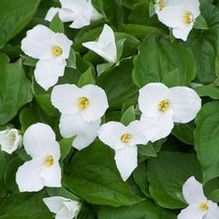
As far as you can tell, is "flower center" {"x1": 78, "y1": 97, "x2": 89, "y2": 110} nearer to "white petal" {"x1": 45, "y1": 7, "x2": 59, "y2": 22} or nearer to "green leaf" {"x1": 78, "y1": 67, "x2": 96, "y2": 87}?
"green leaf" {"x1": 78, "y1": 67, "x2": 96, "y2": 87}

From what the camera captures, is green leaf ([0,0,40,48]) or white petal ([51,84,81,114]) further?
green leaf ([0,0,40,48])

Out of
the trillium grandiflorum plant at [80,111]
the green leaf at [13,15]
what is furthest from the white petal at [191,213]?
the green leaf at [13,15]

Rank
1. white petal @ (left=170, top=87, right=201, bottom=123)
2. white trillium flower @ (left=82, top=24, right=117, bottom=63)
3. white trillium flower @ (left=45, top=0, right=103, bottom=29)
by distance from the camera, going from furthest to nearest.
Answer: white trillium flower @ (left=45, top=0, right=103, bottom=29)
white trillium flower @ (left=82, top=24, right=117, bottom=63)
white petal @ (left=170, top=87, right=201, bottom=123)

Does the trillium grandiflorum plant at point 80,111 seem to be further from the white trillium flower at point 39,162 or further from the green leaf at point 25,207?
the green leaf at point 25,207

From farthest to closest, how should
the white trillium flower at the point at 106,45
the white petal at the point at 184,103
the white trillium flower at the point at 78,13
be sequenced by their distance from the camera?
1. the white trillium flower at the point at 78,13
2. the white trillium flower at the point at 106,45
3. the white petal at the point at 184,103

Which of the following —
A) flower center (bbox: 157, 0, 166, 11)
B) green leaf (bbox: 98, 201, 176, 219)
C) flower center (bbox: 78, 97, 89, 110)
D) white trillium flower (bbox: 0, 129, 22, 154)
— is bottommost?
green leaf (bbox: 98, 201, 176, 219)

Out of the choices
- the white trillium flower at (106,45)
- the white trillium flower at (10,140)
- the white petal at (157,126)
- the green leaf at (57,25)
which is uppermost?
the green leaf at (57,25)

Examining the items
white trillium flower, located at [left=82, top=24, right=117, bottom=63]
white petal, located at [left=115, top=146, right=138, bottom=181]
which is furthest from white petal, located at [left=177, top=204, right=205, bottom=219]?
white trillium flower, located at [left=82, top=24, right=117, bottom=63]

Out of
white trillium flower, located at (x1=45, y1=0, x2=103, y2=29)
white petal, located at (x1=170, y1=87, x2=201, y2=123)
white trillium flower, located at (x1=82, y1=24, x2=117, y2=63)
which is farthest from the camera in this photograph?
white trillium flower, located at (x1=45, y1=0, x2=103, y2=29)
